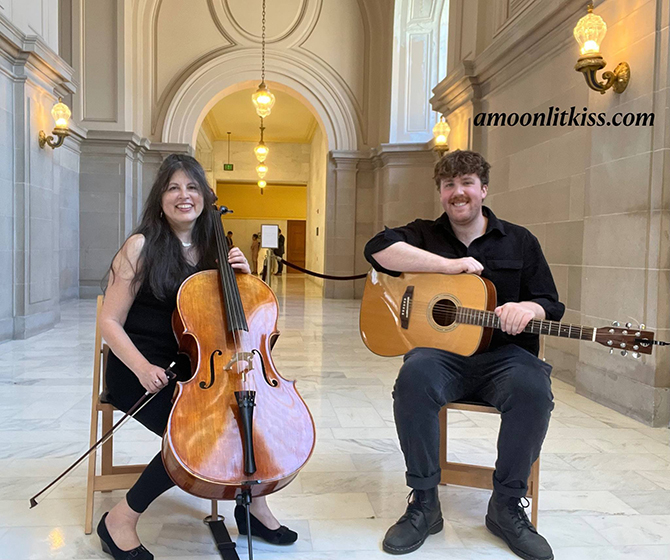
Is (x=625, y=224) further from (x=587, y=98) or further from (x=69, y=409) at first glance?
(x=69, y=409)

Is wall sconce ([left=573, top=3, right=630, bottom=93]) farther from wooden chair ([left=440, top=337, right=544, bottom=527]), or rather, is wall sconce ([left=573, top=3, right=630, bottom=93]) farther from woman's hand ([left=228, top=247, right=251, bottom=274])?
woman's hand ([left=228, top=247, right=251, bottom=274])

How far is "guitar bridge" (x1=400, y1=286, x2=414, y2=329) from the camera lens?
2182 mm

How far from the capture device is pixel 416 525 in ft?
6.44

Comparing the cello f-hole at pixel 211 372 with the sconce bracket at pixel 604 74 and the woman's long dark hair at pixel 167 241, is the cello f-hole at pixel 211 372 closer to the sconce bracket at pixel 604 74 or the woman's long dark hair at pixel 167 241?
the woman's long dark hair at pixel 167 241

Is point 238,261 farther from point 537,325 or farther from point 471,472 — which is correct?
point 471,472

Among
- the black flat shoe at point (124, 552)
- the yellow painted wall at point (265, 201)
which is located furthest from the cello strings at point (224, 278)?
the yellow painted wall at point (265, 201)

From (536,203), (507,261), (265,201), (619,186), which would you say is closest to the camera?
(507,261)

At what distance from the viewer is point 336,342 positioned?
6211 mm

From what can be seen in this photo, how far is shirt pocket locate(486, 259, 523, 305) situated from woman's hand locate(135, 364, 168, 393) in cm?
122

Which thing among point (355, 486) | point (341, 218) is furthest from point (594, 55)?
point (341, 218)

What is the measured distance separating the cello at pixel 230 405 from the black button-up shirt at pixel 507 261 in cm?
69

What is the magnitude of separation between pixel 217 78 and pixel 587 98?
8.26 metres

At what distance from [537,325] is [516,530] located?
671 millimetres

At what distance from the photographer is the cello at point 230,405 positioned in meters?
1.48
